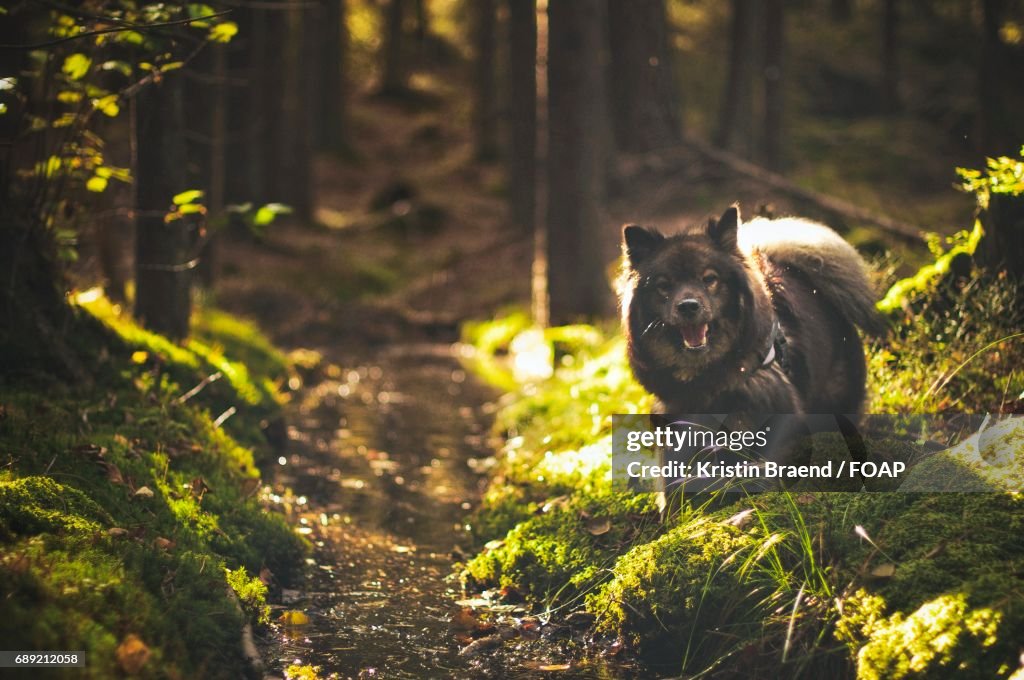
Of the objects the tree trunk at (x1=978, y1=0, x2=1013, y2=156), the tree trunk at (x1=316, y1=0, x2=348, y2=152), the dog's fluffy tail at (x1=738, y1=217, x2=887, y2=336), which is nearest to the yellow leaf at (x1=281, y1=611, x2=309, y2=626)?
the dog's fluffy tail at (x1=738, y1=217, x2=887, y2=336)

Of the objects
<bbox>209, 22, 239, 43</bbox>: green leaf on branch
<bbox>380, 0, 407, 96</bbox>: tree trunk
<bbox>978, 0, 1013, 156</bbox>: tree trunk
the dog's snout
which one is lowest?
the dog's snout

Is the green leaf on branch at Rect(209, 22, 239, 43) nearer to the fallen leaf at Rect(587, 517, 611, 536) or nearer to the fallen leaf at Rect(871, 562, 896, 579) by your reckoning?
the fallen leaf at Rect(587, 517, 611, 536)

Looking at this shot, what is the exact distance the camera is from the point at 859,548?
15.8ft

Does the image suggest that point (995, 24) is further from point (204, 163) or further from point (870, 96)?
point (870, 96)

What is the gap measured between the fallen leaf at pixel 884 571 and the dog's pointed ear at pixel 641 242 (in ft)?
7.68

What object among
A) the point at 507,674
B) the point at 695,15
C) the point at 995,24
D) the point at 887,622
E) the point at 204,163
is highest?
the point at 695,15

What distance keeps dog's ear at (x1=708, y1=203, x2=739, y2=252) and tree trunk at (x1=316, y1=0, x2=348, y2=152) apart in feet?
97.2

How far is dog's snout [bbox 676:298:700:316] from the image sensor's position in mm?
5445

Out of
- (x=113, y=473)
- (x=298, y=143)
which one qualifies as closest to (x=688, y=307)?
(x=113, y=473)

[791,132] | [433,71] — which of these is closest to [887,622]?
[791,132]

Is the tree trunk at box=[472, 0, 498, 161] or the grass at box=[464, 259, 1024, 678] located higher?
the tree trunk at box=[472, 0, 498, 161]

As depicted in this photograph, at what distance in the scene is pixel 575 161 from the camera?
43.7ft

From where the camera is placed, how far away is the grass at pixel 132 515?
4.00 metres

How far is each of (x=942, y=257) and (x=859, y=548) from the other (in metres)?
3.51
